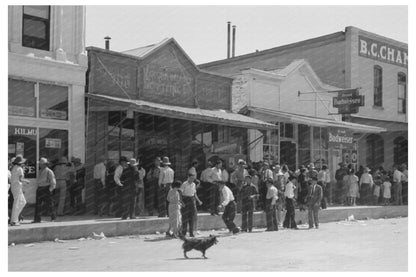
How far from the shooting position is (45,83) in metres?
17.3

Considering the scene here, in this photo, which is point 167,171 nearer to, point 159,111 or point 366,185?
point 159,111

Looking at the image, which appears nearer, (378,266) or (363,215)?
(378,266)

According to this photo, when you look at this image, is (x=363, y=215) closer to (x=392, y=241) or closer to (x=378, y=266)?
(x=392, y=241)

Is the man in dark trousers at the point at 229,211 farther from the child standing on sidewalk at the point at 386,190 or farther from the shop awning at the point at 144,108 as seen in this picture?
the child standing on sidewalk at the point at 386,190

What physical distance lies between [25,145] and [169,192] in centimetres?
459

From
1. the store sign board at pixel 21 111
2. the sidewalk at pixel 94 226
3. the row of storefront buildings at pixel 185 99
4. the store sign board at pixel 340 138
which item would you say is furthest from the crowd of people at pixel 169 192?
the store sign board at pixel 340 138

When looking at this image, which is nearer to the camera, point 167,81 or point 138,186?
point 138,186

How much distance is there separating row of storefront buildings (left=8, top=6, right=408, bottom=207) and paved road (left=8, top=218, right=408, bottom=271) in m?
4.40

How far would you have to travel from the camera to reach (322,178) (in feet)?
72.8

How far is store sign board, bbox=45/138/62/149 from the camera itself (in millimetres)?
17328

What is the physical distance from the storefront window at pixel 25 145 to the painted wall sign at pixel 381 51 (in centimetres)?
1941

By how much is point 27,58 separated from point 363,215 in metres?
13.8

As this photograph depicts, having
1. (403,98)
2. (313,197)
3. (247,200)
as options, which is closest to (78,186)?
(247,200)
